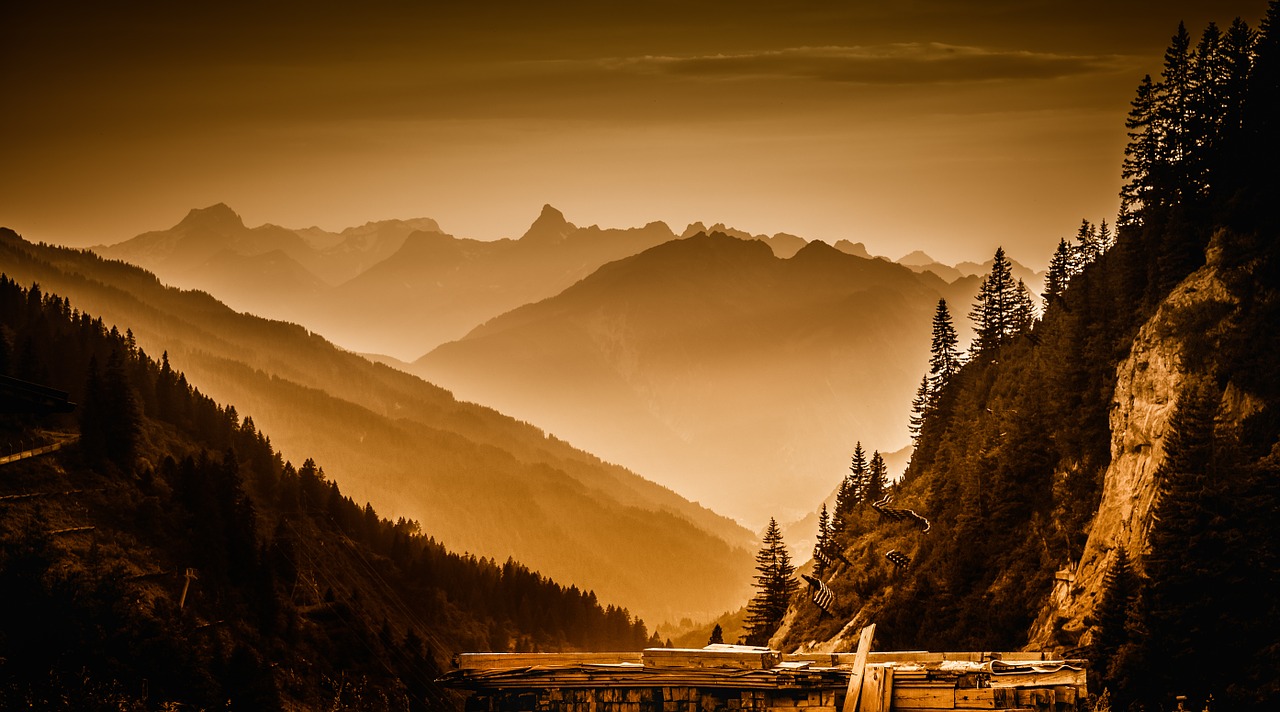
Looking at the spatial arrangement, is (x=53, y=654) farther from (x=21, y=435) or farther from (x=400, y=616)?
(x=400, y=616)

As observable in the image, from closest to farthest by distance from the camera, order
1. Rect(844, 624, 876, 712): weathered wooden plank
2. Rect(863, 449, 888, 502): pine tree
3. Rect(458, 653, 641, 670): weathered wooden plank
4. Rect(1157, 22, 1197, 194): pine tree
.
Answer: Rect(844, 624, 876, 712): weathered wooden plank, Rect(458, 653, 641, 670): weathered wooden plank, Rect(1157, 22, 1197, 194): pine tree, Rect(863, 449, 888, 502): pine tree

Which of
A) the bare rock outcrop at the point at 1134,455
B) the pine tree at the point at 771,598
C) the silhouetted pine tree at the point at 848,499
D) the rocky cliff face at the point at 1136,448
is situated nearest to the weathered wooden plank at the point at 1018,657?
the rocky cliff face at the point at 1136,448

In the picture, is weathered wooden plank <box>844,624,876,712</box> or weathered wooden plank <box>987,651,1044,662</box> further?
weathered wooden plank <box>987,651,1044,662</box>

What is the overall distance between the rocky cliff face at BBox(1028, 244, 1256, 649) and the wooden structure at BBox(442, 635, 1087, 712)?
147 ft

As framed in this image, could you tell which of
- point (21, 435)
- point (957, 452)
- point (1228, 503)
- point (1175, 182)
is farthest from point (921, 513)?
point (21, 435)

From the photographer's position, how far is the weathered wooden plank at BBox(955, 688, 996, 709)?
1497 inches

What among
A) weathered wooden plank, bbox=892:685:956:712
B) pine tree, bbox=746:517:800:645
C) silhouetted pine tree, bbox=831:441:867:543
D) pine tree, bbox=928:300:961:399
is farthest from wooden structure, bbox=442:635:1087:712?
pine tree, bbox=928:300:961:399

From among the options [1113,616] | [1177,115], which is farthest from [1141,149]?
[1113,616]

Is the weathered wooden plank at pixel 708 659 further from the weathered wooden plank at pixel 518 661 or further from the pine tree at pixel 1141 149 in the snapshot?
the pine tree at pixel 1141 149

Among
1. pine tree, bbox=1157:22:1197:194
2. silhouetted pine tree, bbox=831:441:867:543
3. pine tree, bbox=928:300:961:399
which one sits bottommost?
silhouetted pine tree, bbox=831:441:867:543

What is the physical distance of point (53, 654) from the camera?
85562 millimetres

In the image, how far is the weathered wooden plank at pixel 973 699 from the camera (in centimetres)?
3803

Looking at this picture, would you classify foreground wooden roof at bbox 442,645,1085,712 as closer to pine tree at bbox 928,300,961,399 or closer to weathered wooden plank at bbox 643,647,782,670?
weathered wooden plank at bbox 643,647,782,670

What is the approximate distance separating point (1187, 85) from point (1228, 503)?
5428cm
